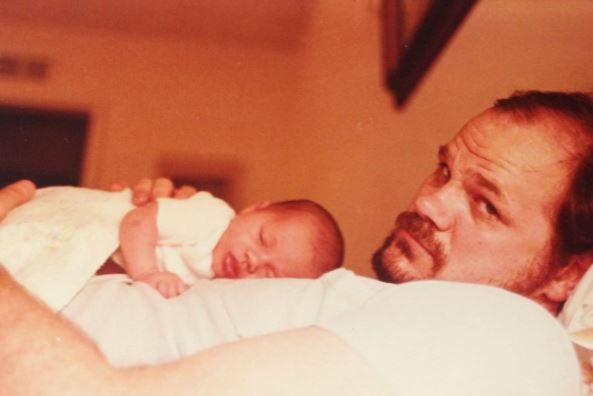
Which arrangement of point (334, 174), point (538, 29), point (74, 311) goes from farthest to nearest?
point (334, 174), point (538, 29), point (74, 311)

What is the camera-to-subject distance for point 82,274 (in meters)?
0.82

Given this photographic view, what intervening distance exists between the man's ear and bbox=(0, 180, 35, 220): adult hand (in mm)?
805

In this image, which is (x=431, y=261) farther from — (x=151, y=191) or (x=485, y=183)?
(x=151, y=191)

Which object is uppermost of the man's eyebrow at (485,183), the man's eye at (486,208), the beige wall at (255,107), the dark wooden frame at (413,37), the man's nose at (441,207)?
the dark wooden frame at (413,37)

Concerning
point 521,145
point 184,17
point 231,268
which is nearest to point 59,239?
point 231,268

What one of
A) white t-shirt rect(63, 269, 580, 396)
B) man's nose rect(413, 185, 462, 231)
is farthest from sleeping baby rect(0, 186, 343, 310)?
man's nose rect(413, 185, 462, 231)

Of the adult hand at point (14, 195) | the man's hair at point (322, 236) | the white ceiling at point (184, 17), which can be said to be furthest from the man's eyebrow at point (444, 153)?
the white ceiling at point (184, 17)

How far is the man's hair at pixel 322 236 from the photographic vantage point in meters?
1.08

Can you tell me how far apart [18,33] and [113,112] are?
0.61m

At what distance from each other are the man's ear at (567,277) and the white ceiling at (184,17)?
2.04 metres

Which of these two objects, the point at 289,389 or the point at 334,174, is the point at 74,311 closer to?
the point at 289,389

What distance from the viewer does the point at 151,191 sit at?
1163 millimetres

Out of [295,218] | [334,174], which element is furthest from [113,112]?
[295,218]

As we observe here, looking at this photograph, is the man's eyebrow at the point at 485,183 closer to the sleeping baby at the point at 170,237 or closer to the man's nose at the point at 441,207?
the man's nose at the point at 441,207
